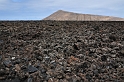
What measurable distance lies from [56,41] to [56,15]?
38.6 metres

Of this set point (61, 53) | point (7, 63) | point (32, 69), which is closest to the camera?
point (32, 69)

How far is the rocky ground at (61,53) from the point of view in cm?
601

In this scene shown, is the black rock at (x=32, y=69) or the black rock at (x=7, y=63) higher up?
the black rock at (x=7, y=63)

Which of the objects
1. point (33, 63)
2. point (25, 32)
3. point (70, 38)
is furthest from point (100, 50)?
point (25, 32)

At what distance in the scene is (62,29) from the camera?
367 inches

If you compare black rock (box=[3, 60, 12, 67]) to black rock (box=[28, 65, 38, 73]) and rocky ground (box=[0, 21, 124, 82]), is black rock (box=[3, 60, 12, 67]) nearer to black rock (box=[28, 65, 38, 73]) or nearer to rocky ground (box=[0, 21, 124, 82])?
rocky ground (box=[0, 21, 124, 82])

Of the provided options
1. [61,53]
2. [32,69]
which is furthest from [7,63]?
[61,53]

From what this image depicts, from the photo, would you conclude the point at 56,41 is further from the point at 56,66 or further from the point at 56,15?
the point at 56,15

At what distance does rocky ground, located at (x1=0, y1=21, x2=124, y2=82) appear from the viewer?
19.7 feet

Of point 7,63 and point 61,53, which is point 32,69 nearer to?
point 7,63

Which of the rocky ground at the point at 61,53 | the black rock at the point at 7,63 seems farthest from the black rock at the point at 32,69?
the black rock at the point at 7,63

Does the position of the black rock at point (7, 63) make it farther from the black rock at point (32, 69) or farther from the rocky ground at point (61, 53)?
the black rock at point (32, 69)

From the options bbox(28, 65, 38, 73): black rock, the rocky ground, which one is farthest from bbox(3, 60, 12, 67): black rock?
bbox(28, 65, 38, 73): black rock

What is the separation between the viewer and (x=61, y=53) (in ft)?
23.1
